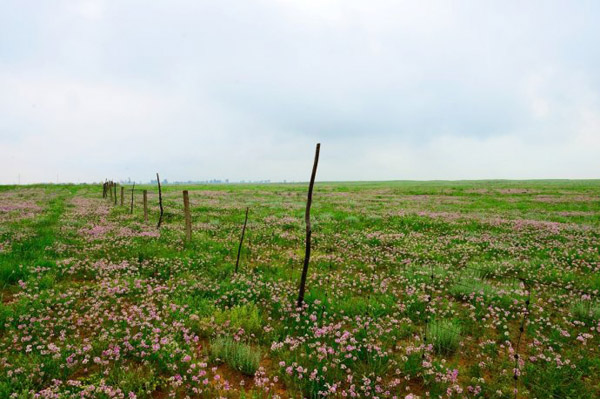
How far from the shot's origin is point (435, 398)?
409 cm

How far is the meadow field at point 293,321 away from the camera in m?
4.36

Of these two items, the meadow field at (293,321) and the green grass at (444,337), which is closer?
the meadow field at (293,321)

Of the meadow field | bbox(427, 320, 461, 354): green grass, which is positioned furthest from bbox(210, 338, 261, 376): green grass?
bbox(427, 320, 461, 354): green grass

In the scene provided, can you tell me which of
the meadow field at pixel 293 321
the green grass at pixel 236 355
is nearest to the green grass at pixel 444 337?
the meadow field at pixel 293 321

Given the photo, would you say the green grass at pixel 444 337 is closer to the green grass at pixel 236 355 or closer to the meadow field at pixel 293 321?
the meadow field at pixel 293 321

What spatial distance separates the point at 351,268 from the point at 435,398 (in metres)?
5.84

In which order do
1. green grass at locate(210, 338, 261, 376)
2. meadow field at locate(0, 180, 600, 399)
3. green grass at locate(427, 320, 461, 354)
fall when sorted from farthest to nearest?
green grass at locate(427, 320, 461, 354), green grass at locate(210, 338, 261, 376), meadow field at locate(0, 180, 600, 399)

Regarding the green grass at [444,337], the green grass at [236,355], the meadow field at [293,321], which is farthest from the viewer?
the green grass at [444,337]

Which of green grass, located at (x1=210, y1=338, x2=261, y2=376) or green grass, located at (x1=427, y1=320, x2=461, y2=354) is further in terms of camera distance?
green grass, located at (x1=427, y1=320, x2=461, y2=354)

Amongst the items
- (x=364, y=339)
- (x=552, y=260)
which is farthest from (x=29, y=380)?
(x=552, y=260)

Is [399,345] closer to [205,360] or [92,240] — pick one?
[205,360]

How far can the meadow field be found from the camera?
4.36 meters

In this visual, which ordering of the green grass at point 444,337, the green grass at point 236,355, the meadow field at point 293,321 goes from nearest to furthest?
the meadow field at point 293,321
the green grass at point 236,355
the green grass at point 444,337

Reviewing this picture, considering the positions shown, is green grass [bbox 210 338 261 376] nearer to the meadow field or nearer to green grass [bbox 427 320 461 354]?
the meadow field
